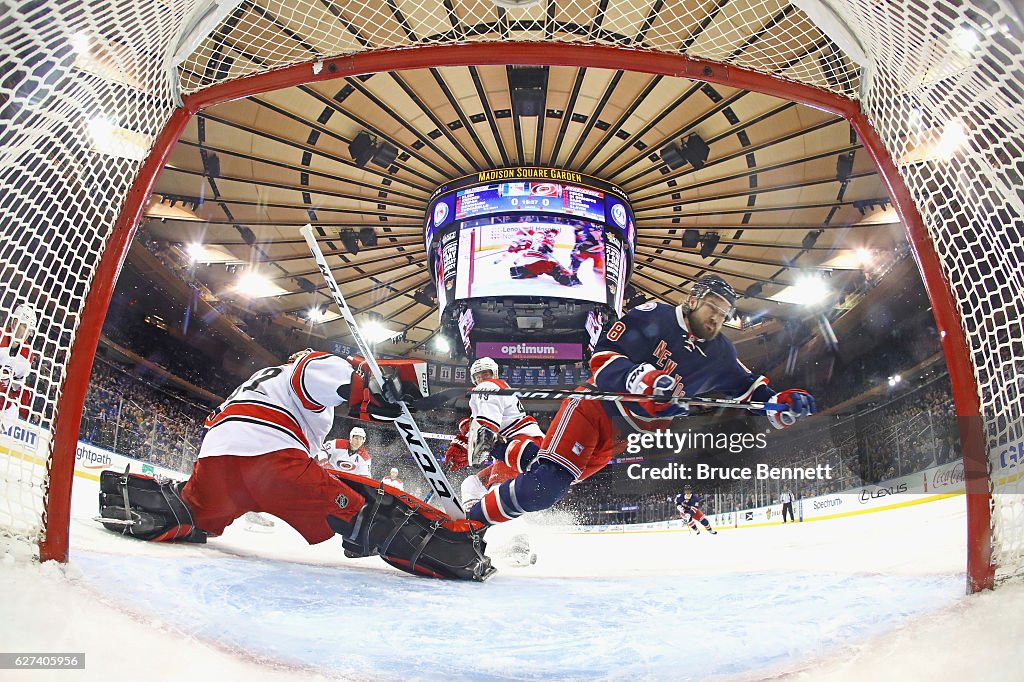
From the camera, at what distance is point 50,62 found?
1455mm

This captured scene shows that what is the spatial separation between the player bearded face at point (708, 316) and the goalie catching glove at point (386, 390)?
1145mm

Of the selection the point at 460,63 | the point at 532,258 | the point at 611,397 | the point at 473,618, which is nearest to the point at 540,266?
the point at 532,258

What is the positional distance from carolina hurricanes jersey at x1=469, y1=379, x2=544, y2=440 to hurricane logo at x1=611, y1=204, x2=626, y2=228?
1526 millimetres

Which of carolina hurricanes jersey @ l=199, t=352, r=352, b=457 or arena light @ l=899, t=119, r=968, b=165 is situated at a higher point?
arena light @ l=899, t=119, r=968, b=165

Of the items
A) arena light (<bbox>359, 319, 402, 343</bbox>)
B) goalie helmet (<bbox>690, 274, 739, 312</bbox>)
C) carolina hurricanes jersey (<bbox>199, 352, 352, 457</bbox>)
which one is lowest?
carolina hurricanes jersey (<bbox>199, 352, 352, 457</bbox>)

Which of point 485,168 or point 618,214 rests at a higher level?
point 485,168

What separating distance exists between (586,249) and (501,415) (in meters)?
1.18

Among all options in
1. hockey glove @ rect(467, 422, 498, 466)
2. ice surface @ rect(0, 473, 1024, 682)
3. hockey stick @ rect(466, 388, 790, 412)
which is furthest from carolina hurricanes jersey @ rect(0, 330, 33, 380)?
hockey glove @ rect(467, 422, 498, 466)

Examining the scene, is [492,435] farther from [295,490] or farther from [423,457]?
[295,490]

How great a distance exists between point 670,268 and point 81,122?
3845 millimetres

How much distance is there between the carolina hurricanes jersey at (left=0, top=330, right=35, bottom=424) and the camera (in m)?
1.59

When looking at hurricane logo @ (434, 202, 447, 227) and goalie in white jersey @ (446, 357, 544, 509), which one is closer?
goalie in white jersey @ (446, 357, 544, 509)

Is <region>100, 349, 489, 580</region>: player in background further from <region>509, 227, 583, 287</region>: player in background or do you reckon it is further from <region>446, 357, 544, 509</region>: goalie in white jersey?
<region>509, 227, 583, 287</region>: player in background

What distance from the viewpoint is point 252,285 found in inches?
181
